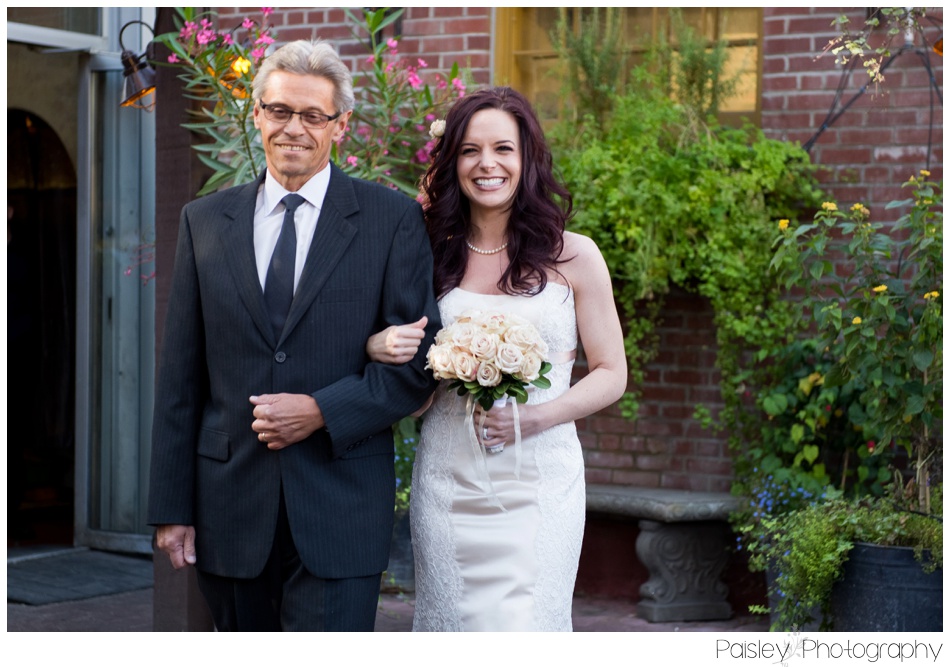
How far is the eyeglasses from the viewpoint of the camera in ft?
9.37

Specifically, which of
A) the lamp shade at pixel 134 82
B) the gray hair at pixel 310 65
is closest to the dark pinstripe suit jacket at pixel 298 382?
the gray hair at pixel 310 65

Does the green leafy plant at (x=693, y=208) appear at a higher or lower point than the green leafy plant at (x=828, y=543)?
higher

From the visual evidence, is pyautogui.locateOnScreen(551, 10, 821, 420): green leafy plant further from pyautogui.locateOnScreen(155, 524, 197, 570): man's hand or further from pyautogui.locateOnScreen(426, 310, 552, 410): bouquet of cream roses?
pyautogui.locateOnScreen(155, 524, 197, 570): man's hand

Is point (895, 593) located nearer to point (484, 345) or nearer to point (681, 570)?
point (681, 570)

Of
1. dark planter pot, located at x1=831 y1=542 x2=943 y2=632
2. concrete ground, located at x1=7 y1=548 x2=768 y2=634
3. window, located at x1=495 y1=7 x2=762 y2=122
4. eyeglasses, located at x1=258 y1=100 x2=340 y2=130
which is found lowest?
concrete ground, located at x1=7 y1=548 x2=768 y2=634

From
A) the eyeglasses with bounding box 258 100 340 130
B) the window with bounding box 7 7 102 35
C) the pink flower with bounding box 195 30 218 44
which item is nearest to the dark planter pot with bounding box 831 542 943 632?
the eyeglasses with bounding box 258 100 340 130

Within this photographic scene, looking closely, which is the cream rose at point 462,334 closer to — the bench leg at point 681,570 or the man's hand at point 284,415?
the man's hand at point 284,415

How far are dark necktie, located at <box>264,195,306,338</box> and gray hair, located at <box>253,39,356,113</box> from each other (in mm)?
328

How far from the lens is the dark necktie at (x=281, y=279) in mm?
2855

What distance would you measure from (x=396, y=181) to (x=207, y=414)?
88.4 inches

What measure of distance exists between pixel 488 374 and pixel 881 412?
1973 millimetres

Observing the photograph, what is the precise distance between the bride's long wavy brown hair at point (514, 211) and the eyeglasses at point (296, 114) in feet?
1.49

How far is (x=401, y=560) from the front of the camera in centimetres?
577

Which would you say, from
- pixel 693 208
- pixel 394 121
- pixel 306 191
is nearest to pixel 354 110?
pixel 394 121
